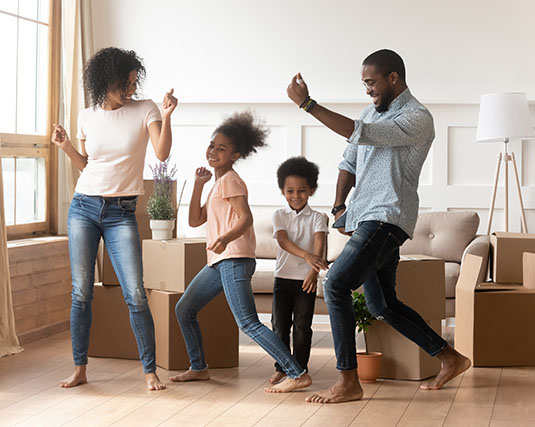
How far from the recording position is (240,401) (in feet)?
11.7

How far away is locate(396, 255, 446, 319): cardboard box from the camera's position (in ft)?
13.1

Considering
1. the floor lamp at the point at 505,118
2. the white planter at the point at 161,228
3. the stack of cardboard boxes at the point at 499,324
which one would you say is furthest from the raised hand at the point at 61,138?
the floor lamp at the point at 505,118

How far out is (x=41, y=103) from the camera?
571 centimetres

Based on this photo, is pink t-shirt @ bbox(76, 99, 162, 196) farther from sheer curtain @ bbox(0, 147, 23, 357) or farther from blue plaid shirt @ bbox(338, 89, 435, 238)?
sheer curtain @ bbox(0, 147, 23, 357)

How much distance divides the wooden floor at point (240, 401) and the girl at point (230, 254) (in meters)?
0.18

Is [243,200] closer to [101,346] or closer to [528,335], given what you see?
[101,346]

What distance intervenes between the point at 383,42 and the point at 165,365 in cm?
289

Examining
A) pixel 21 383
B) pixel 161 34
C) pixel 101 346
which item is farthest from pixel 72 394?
pixel 161 34

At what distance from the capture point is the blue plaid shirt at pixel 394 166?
10.8ft

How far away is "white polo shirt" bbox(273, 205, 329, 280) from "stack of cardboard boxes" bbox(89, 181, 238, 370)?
1.44ft

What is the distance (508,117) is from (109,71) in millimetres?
2702

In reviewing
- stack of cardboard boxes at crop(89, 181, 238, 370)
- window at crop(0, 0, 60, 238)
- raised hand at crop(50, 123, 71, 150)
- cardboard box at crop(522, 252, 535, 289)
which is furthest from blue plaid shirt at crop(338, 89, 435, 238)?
window at crop(0, 0, 60, 238)

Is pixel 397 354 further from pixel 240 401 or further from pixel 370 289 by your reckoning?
pixel 240 401

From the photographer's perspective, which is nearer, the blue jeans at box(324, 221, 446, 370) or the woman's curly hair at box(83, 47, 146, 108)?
the blue jeans at box(324, 221, 446, 370)
